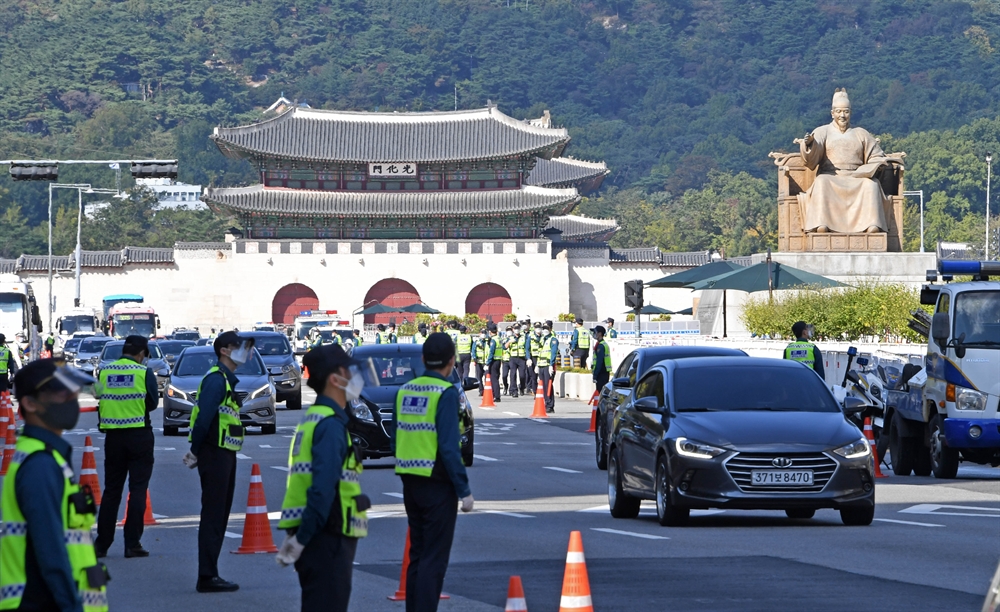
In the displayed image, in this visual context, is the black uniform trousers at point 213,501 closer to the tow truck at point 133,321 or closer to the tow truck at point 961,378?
the tow truck at point 961,378

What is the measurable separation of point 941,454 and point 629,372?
378 centimetres

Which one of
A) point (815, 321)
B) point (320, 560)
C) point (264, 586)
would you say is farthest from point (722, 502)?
point (815, 321)

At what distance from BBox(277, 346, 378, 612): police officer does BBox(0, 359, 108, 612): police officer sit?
1136 mm

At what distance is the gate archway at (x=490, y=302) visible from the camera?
81.3 m

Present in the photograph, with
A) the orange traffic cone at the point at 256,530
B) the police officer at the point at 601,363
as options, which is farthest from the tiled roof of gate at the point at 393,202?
the orange traffic cone at the point at 256,530

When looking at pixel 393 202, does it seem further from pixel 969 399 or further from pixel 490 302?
pixel 969 399

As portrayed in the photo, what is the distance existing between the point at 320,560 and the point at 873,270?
34.2 meters

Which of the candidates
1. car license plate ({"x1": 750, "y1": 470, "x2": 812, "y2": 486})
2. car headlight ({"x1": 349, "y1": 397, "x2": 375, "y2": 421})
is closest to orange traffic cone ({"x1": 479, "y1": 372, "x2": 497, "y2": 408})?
car headlight ({"x1": 349, "y1": 397, "x2": 375, "y2": 421})

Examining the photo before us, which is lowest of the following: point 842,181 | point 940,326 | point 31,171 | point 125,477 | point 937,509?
point 937,509

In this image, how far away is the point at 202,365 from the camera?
27797 mm

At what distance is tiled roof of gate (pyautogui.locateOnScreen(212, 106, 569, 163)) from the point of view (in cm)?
7731

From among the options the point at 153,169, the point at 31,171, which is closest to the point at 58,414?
the point at 153,169

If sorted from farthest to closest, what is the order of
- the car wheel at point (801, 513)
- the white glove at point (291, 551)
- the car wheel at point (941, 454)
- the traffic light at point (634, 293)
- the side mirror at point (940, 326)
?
the traffic light at point (634, 293)
the car wheel at point (941, 454)
the side mirror at point (940, 326)
the car wheel at point (801, 513)
the white glove at point (291, 551)

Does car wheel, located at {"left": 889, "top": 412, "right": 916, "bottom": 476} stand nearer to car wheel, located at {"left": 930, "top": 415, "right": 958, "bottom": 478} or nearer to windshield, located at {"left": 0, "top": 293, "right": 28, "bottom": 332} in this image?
car wheel, located at {"left": 930, "top": 415, "right": 958, "bottom": 478}
